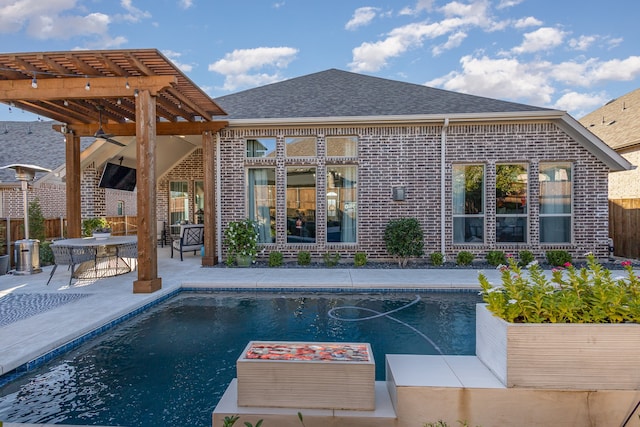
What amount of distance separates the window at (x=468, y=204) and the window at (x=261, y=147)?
4479 mm

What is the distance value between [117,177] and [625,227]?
1409 centimetres

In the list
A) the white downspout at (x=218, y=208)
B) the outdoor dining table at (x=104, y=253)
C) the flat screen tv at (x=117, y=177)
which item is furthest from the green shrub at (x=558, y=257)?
the flat screen tv at (x=117, y=177)

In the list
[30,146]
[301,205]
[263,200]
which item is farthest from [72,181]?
[301,205]

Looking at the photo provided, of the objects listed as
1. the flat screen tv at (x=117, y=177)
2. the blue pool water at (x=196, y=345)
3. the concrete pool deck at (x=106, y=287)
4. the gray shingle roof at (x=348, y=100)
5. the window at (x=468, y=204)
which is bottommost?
the blue pool water at (x=196, y=345)

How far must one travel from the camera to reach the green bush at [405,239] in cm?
845

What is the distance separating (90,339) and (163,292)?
1.88 m

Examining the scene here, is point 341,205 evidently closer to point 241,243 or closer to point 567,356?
point 241,243

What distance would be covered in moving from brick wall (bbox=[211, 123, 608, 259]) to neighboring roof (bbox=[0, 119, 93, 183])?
592cm

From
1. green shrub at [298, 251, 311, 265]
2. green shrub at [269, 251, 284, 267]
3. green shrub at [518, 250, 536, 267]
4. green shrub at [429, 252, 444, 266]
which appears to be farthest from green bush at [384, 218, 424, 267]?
green shrub at [269, 251, 284, 267]

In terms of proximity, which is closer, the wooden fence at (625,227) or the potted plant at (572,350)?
the potted plant at (572,350)

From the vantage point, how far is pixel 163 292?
246 inches

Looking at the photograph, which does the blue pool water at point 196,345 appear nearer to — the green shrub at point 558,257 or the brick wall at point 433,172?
the brick wall at point 433,172

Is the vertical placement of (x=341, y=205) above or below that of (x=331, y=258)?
above

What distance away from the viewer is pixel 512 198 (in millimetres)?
8961
